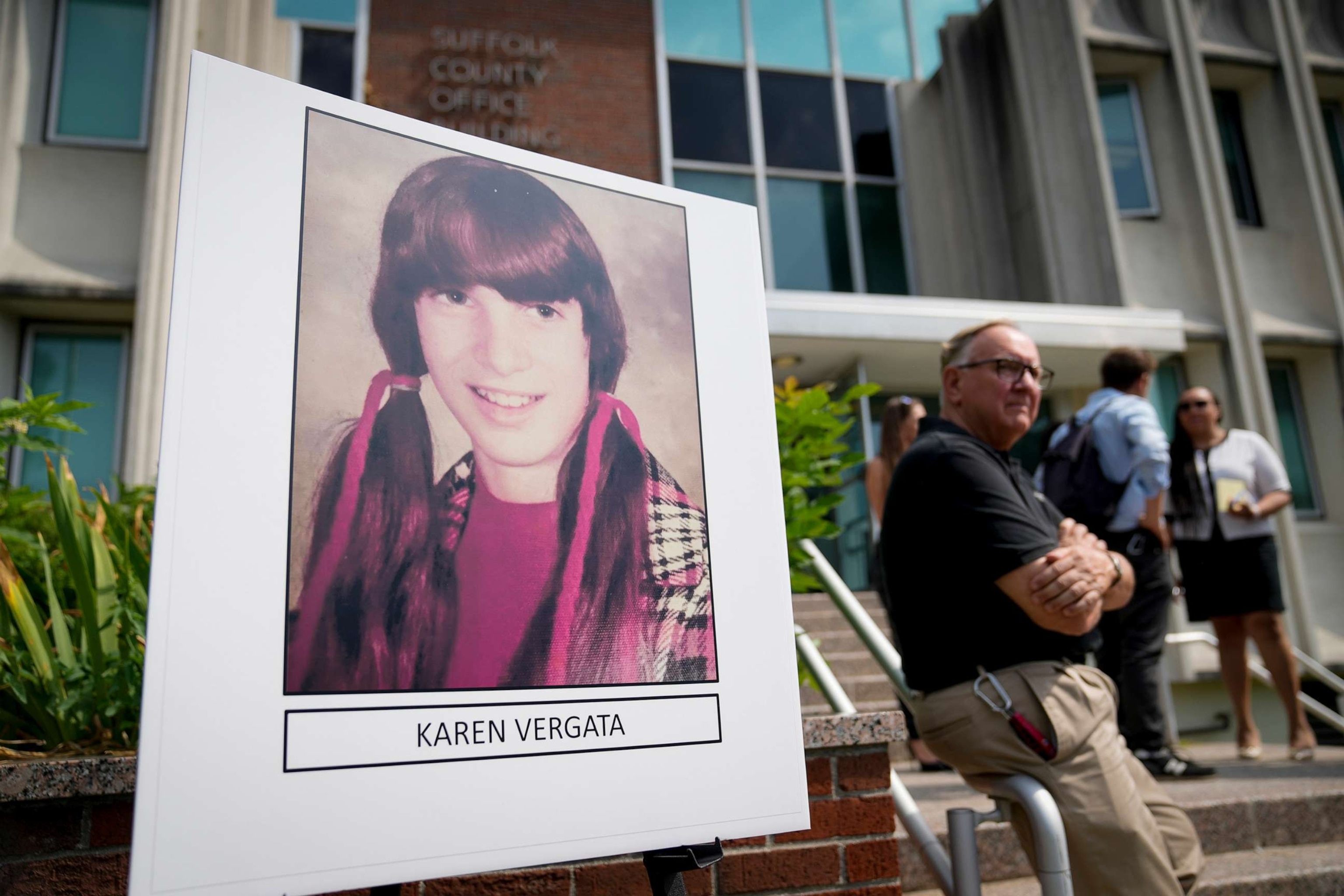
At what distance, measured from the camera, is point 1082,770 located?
84.3 inches

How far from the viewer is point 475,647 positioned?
4.48ft

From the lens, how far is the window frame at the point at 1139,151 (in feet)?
32.2

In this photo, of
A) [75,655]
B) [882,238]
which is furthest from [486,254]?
[882,238]

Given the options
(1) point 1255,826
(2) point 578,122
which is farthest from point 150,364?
(1) point 1255,826

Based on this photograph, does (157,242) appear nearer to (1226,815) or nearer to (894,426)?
(894,426)

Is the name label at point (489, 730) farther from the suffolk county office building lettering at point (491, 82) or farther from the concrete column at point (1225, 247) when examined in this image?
the suffolk county office building lettering at point (491, 82)

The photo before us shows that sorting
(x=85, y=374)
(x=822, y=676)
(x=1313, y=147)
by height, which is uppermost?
(x=1313, y=147)

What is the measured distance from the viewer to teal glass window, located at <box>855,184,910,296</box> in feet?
36.1

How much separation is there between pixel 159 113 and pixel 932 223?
7.98 meters

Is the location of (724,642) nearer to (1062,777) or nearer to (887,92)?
(1062,777)

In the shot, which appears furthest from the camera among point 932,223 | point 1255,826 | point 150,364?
point 932,223

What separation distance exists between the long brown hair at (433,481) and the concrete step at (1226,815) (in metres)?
2.21

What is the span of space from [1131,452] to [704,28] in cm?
880

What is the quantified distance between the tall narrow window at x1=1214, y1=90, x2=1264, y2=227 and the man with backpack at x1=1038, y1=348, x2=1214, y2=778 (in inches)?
297
